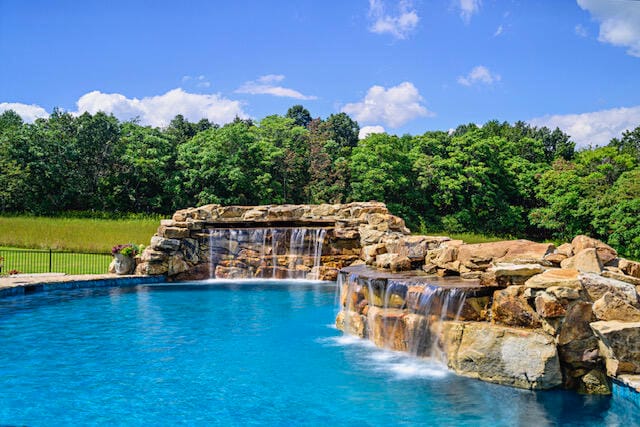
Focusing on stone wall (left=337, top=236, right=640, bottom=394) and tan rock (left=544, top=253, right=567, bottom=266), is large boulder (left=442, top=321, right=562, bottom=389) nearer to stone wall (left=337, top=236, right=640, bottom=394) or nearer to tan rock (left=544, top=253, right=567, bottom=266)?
stone wall (left=337, top=236, right=640, bottom=394)

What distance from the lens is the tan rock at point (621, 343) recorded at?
648cm

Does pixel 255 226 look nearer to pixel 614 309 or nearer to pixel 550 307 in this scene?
pixel 550 307

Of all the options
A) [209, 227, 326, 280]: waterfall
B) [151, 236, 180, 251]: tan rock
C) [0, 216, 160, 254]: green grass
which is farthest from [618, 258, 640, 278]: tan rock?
[0, 216, 160, 254]: green grass

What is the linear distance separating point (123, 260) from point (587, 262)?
48.0ft

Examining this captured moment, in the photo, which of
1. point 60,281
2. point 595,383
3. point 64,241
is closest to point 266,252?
point 60,281

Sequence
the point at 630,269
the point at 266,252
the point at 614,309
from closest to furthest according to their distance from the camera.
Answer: the point at 614,309, the point at 630,269, the point at 266,252

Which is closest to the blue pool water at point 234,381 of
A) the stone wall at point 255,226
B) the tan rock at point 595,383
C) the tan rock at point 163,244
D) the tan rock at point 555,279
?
the tan rock at point 595,383

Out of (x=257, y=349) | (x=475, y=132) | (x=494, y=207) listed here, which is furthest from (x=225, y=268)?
(x=475, y=132)

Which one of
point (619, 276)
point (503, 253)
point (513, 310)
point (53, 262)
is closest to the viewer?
point (513, 310)

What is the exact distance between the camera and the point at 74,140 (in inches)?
1366

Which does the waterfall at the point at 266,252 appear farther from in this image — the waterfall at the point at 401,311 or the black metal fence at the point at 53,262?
the waterfall at the point at 401,311

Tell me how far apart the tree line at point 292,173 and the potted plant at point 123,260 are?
1367 centimetres

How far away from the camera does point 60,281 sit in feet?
51.3

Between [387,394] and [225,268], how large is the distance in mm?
13601
